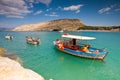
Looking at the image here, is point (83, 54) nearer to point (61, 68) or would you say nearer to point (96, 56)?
point (96, 56)

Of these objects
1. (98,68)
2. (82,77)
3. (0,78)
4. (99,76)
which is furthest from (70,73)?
(0,78)

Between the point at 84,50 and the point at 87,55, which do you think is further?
the point at 84,50

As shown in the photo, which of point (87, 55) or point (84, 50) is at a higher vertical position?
point (84, 50)

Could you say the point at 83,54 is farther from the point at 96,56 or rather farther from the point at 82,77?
the point at 82,77

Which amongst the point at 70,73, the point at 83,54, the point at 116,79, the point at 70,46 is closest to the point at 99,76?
the point at 116,79

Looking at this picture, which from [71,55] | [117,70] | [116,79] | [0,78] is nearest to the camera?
[0,78]

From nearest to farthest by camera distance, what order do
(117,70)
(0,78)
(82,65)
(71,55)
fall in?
(0,78) → (117,70) → (82,65) → (71,55)

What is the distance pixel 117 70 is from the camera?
683 inches

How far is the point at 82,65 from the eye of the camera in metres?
19.0

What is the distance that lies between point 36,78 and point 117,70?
1108 centimetres

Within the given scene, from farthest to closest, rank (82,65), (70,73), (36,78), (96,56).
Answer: (96,56) → (82,65) → (70,73) → (36,78)

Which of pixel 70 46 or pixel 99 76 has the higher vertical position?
pixel 70 46

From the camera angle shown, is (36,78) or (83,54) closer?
(36,78)

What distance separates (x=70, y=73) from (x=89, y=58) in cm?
628
